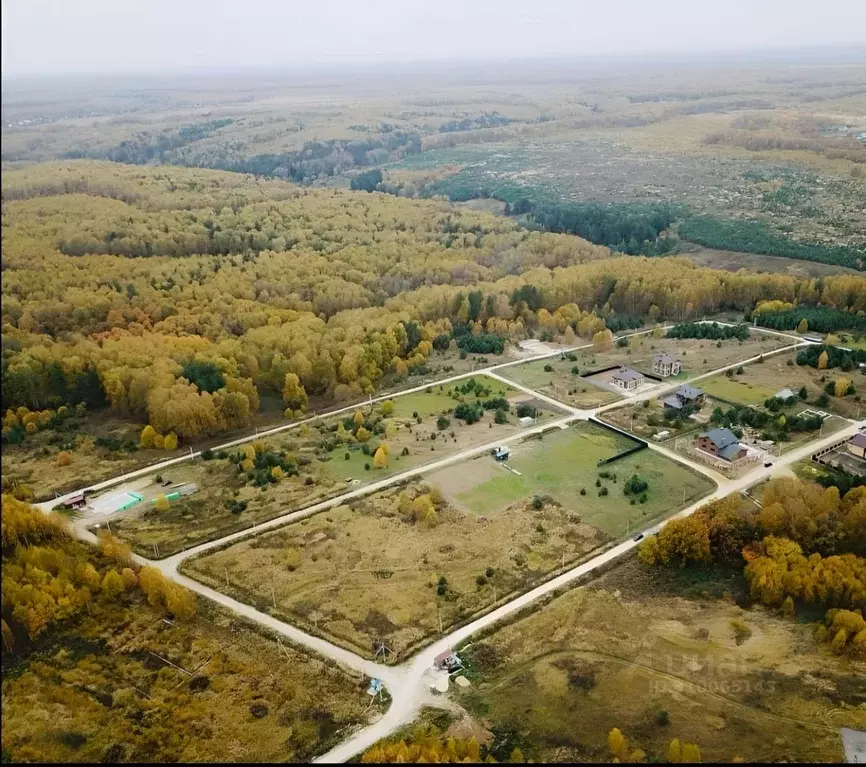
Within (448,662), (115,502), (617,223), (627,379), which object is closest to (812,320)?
(627,379)

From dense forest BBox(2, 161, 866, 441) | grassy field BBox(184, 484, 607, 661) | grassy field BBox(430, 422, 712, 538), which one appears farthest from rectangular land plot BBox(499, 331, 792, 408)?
grassy field BBox(184, 484, 607, 661)

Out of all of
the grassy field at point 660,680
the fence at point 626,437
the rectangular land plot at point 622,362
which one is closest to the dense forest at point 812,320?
the rectangular land plot at point 622,362

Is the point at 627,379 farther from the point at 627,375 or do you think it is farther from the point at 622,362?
the point at 622,362

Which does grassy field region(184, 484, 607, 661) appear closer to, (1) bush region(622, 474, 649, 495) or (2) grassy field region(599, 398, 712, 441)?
(1) bush region(622, 474, 649, 495)

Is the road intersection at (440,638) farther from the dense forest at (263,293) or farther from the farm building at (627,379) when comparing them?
the dense forest at (263,293)

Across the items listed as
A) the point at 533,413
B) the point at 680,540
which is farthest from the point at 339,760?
the point at 533,413
